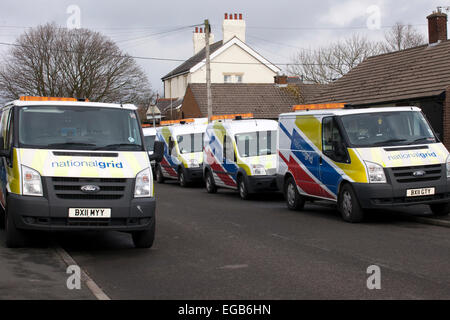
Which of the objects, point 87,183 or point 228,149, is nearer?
point 87,183

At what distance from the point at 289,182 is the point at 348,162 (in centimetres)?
352

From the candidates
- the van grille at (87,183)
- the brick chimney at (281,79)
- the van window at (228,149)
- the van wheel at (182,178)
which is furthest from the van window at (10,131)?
the brick chimney at (281,79)

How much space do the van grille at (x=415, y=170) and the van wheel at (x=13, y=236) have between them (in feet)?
22.3

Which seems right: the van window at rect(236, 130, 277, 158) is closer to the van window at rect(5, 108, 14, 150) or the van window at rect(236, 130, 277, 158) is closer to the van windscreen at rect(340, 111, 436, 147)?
the van windscreen at rect(340, 111, 436, 147)

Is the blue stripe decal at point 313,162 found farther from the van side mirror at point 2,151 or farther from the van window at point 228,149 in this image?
the van side mirror at point 2,151

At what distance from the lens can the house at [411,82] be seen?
24.9m

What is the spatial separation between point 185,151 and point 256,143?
759 centimetres

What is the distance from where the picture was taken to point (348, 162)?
1371cm

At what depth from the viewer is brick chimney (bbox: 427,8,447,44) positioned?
29255 mm

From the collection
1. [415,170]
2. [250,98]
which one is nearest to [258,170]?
[415,170]

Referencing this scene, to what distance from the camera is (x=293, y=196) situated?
16.7 meters

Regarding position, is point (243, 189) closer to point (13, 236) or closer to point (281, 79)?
point (13, 236)

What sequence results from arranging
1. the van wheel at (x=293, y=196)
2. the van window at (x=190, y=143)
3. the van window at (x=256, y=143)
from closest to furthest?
the van wheel at (x=293, y=196), the van window at (x=256, y=143), the van window at (x=190, y=143)

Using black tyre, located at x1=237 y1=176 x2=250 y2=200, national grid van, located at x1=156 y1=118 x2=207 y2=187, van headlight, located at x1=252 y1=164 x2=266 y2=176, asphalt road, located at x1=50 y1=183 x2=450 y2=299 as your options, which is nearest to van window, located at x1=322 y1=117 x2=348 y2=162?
asphalt road, located at x1=50 y1=183 x2=450 y2=299
